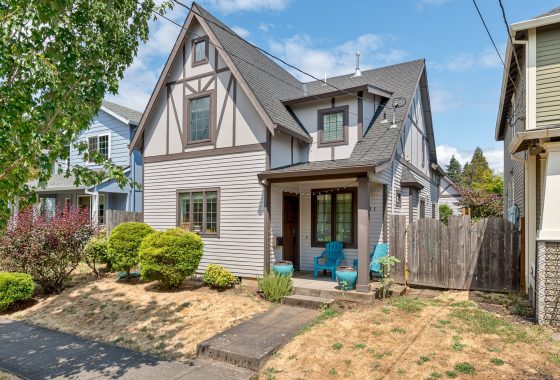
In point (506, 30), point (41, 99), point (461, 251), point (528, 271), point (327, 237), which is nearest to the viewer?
point (41, 99)

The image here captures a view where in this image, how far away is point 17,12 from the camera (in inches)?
166

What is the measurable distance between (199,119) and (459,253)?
A: 8220mm

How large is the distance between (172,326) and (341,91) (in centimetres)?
765

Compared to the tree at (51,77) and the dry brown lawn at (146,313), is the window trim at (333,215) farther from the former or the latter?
the tree at (51,77)

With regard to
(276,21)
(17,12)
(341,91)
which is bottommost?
(17,12)

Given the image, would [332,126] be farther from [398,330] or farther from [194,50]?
[398,330]

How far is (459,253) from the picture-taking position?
907 centimetres

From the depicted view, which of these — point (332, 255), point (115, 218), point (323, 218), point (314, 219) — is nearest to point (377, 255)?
point (332, 255)

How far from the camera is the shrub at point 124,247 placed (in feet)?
34.1

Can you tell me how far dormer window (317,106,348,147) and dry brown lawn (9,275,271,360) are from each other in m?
5.04

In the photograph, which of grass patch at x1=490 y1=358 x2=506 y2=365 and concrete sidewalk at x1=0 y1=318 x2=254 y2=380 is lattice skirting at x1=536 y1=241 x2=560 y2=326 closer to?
grass patch at x1=490 y1=358 x2=506 y2=365

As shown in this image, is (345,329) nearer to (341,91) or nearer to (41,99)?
(41,99)

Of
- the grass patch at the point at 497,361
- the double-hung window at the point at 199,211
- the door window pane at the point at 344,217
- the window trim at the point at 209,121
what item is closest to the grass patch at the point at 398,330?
the grass patch at the point at 497,361

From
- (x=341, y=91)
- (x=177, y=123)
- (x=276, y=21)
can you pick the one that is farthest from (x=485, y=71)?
(x=177, y=123)
